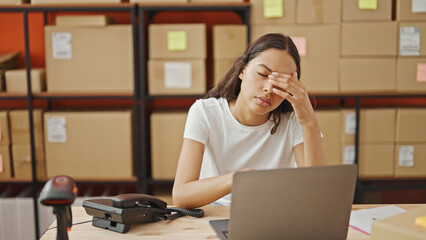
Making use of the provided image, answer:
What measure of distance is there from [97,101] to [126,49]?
2.06 ft

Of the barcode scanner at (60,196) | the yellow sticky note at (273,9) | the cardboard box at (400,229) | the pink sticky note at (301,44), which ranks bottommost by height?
the cardboard box at (400,229)

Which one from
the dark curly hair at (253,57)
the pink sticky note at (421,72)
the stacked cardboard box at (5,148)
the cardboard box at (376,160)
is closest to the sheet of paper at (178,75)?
the dark curly hair at (253,57)

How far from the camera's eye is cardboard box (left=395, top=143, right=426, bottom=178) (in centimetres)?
271

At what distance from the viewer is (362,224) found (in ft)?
4.32

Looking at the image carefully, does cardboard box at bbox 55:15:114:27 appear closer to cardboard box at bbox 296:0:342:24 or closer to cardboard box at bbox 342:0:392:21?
cardboard box at bbox 296:0:342:24

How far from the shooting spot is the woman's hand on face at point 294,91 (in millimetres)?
1507

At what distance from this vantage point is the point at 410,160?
107 inches

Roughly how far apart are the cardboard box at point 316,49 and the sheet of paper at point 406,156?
0.56 meters

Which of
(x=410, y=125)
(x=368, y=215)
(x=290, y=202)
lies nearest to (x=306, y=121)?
(x=368, y=215)

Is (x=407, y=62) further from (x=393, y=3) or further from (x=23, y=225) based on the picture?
(x=23, y=225)

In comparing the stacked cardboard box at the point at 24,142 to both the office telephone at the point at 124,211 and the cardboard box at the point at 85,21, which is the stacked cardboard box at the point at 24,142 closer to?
the cardboard box at the point at 85,21

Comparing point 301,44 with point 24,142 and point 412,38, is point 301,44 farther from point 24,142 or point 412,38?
point 24,142

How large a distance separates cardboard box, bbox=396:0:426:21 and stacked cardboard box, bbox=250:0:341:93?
34 cm

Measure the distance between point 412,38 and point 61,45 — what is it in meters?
1.94
